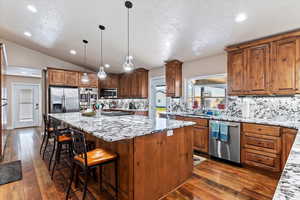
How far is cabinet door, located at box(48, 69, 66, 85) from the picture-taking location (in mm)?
5574

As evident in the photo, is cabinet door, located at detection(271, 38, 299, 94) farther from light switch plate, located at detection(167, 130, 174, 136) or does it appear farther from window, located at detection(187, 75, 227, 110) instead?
light switch plate, located at detection(167, 130, 174, 136)

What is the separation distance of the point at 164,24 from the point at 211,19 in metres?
0.89

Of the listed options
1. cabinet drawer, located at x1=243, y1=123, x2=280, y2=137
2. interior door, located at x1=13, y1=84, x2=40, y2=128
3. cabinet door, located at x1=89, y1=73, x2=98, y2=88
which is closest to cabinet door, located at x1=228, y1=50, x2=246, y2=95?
cabinet drawer, located at x1=243, y1=123, x2=280, y2=137

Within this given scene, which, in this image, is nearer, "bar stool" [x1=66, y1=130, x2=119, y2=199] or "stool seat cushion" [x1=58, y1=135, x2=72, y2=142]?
"bar stool" [x1=66, y1=130, x2=119, y2=199]

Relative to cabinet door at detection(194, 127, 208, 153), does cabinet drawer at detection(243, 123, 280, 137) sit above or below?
above

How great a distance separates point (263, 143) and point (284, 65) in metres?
1.46

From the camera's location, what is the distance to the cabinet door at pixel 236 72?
324 cm

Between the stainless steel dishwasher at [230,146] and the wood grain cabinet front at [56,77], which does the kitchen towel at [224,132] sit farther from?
the wood grain cabinet front at [56,77]

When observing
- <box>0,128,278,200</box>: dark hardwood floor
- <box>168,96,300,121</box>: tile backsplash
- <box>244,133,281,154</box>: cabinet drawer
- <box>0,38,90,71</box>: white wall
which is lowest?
<box>0,128,278,200</box>: dark hardwood floor

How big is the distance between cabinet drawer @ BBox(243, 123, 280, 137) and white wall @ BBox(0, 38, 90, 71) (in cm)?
700

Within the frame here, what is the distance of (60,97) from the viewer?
5703mm

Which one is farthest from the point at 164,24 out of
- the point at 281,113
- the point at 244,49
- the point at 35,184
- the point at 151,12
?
the point at 35,184

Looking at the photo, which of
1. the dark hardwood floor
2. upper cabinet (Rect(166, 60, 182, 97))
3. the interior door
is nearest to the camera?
the dark hardwood floor

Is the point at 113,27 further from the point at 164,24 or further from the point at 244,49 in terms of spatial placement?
the point at 244,49
